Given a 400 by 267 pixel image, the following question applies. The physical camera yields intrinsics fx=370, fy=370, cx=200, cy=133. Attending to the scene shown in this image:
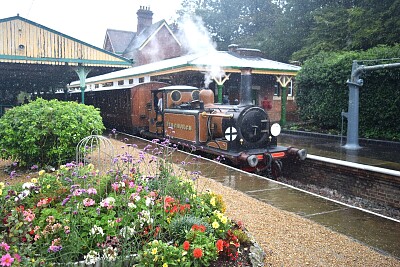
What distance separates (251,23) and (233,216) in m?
32.3

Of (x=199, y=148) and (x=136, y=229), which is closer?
(x=136, y=229)

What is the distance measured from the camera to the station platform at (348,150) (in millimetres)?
10422

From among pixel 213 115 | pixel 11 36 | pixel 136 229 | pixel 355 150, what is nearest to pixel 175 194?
pixel 136 229

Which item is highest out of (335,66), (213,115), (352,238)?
(335,66)

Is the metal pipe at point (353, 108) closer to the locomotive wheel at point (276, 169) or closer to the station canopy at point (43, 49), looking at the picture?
the locomotive wheel at point (276, 169)

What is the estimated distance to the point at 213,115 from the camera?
989 centimetres

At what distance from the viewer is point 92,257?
3283mm

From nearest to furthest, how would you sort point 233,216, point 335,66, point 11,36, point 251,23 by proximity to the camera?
point 233,216 < point 11,36 < point 335,66 < point 251,23

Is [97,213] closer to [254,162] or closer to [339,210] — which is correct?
[339,210]

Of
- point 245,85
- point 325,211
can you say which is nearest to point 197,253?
point 325,211

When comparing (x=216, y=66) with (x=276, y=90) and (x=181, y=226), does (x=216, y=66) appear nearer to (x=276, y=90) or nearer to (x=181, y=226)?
(x=276, y=90)

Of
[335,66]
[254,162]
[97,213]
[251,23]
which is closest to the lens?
[97,213]

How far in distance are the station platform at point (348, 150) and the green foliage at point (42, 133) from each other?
7306 millimetres

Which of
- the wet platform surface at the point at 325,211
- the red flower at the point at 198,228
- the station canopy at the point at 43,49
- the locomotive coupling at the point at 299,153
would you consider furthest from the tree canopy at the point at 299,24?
the red flower at the point at 198,228
